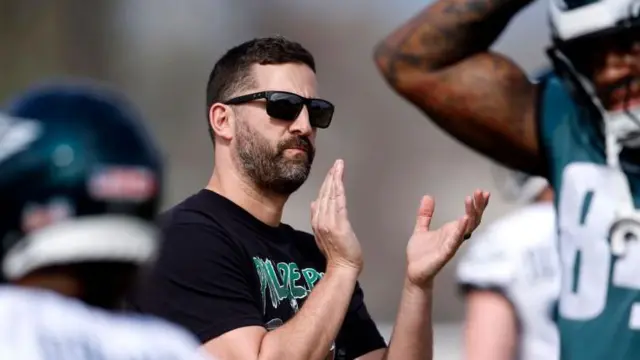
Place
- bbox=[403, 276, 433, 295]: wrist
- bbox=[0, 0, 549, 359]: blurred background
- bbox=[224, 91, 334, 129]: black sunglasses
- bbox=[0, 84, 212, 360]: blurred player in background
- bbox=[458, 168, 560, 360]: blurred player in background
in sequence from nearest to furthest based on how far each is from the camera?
bbox=[0, 84, 212, 360]: blurred player in background < bbox=[403, 276, 433, 295]: wrist < bbox=[224, 91, 334, 129]: black sunglasses < bbox=[458, 168, 560, 360]: blurred player in background < bbox=[0, 0, 549, 359]: blurred background

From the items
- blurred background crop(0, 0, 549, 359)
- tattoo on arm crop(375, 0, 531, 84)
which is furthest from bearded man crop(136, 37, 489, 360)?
blurred background crop(0, 0, 549, 359)

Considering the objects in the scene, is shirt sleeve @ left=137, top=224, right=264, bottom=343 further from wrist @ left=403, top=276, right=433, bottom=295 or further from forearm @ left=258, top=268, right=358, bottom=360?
wrist @ left=403, top=276, right=433, bottom=295

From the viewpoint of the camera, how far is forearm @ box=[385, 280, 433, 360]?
2.90 meters

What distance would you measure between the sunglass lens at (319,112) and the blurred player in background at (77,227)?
135cm

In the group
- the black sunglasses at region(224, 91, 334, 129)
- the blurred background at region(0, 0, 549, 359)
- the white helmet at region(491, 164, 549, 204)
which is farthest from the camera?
the blurred background at region(0, 0, 549, 359)

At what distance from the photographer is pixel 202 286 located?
276cm

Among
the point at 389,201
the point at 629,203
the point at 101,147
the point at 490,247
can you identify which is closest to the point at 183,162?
the point at 389,201

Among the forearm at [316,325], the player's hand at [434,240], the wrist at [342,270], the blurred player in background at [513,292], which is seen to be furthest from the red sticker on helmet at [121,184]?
the blurred player in background at [513,292]

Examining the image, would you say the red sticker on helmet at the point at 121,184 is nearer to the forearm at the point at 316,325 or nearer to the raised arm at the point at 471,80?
the forearm at the point at 316,325

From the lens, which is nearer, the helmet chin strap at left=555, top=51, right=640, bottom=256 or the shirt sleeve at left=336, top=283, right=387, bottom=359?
the helmet chin strap at left=555, top=51, right=640, bottom=256

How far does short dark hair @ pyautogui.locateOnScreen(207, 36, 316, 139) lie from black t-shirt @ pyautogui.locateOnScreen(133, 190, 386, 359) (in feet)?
0.82

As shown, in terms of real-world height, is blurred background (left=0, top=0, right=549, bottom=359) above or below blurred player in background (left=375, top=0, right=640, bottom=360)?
below

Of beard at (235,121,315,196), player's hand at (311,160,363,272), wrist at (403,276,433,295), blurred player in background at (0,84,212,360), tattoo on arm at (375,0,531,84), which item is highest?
blurred player in background at (0,84,212,360)

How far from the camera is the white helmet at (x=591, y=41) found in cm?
290
